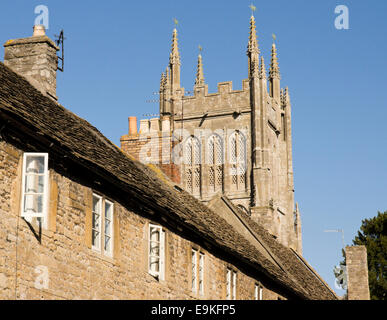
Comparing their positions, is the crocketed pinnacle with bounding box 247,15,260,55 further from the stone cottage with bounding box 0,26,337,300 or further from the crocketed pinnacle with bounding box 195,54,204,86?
the stone cottage with bounding box 0,26,337,300

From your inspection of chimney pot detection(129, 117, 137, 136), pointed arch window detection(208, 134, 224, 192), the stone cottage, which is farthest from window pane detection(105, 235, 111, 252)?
pointed arch window detection(208, 134, 224, 192)

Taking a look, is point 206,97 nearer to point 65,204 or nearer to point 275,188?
point 275,188

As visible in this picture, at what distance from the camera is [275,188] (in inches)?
3140

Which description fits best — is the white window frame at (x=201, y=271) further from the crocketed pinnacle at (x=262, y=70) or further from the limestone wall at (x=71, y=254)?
the crocketed pinnacle at (x=262, y=70)

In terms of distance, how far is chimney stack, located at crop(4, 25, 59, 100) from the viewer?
21906mm

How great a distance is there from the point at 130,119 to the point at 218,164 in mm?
45826

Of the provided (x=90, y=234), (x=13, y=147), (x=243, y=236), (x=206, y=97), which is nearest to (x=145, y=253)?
(x=90, y=234)

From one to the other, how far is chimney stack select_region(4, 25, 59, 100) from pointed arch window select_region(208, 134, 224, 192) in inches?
2182

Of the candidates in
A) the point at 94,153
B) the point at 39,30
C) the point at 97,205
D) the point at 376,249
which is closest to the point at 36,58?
the point at 39,30

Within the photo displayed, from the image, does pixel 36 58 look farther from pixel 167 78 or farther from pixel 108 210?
pixel 167 78

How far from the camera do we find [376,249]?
59094 mm

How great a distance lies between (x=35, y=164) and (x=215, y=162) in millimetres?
63871

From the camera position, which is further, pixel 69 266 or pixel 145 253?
pixel 145 253

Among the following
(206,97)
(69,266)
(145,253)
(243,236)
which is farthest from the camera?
(206,97)
